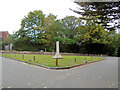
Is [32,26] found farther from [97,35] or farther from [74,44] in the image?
[97,35]

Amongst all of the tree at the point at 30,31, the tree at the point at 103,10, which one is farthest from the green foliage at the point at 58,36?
the tree at the point at 103,10

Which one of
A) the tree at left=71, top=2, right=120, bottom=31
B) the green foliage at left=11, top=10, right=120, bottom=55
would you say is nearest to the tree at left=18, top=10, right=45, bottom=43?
the green foliage at left=11, top=10, right=120, bottom=55

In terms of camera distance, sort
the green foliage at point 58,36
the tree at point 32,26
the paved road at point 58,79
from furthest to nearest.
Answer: the tree at point 32,26
the green foliage at point 58,36
the paved road at point 58,79

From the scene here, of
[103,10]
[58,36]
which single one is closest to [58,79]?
[103,10]

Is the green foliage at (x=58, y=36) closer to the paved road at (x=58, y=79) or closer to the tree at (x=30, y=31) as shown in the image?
the tree at (x=30, y=31)

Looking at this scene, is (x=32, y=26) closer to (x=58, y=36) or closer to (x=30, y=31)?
(x=30, y=31)

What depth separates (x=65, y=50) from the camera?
37.1 meters

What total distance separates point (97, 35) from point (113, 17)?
944 inches

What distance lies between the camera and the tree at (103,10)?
27.9 feet

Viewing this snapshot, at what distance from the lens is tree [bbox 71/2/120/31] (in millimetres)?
8500

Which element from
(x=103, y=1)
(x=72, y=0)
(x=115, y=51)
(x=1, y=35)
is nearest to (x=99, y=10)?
(x=103, y=1)

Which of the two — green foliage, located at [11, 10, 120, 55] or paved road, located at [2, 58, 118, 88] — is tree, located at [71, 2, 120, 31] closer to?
paved road, located at [2, 58, 118, 88]

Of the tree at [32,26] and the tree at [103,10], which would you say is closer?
the tree at [103,10]

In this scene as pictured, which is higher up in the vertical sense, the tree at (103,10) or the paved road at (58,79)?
the tree at (103,10)
